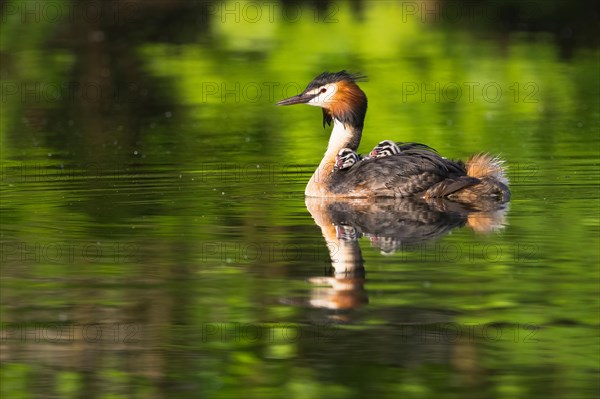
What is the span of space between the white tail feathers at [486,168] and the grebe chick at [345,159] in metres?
1.12

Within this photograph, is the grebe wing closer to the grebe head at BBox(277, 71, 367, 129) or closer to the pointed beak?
the grebe head at BBox(277, 71, 367, 129)

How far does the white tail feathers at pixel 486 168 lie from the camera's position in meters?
13.9

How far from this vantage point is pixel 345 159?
1474cm

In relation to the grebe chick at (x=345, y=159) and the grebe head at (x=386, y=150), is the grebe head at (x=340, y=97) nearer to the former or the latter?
the grebe chick at (x=345, y=159)

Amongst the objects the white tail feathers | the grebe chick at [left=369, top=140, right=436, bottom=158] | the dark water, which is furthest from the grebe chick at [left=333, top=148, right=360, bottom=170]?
the white tail feathers

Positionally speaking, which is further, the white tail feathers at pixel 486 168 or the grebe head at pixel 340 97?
the grebe head at pixel 340 97

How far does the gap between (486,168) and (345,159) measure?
57.5 inches

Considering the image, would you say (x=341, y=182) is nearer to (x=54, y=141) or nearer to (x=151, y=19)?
(x=54, y=141)

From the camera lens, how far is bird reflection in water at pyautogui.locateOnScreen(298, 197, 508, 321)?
10039 millimetres

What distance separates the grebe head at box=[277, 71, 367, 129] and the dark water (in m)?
0.83

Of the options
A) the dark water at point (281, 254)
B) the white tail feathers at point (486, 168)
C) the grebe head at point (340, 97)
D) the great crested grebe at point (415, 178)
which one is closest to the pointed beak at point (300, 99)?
the grebe head at point (340, 97)

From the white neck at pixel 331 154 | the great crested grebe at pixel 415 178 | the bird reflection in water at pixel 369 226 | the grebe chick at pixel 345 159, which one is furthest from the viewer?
the grebe chick at pixel 345 159

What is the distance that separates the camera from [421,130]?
20469mm

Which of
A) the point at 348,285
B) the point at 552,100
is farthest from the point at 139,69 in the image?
the point at 348,285
